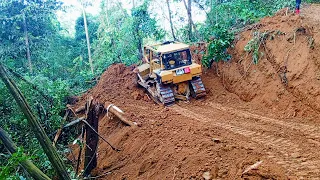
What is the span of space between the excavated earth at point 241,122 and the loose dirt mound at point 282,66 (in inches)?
1.1

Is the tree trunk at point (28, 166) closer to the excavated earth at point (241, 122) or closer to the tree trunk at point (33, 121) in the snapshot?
the tree trunk at point (33, 121)

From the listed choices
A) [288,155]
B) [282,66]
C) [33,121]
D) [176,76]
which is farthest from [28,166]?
[282,66]

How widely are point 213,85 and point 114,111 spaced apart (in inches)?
158

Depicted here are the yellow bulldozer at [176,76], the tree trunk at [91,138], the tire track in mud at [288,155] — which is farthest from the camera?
the yellow bulldozer at [176,76]

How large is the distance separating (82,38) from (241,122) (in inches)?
751

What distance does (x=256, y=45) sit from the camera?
31.7 ft

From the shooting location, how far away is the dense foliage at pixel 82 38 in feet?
35.2

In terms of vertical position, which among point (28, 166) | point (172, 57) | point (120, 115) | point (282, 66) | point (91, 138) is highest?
point (28, 166)

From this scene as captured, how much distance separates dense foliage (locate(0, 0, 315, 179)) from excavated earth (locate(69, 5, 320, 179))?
1.09 m

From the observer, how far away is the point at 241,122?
295 inches

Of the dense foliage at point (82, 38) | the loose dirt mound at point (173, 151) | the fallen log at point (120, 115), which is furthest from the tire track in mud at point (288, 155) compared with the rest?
the dense foliage at point (82, 38)

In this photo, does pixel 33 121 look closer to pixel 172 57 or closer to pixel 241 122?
pixel 241 122

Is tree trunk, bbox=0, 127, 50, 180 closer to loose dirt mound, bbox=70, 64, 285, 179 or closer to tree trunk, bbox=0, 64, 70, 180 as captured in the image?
tree trunk, bbox=0, 64, 70, 180

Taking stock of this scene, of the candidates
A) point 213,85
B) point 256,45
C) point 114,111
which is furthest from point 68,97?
point 256,45
